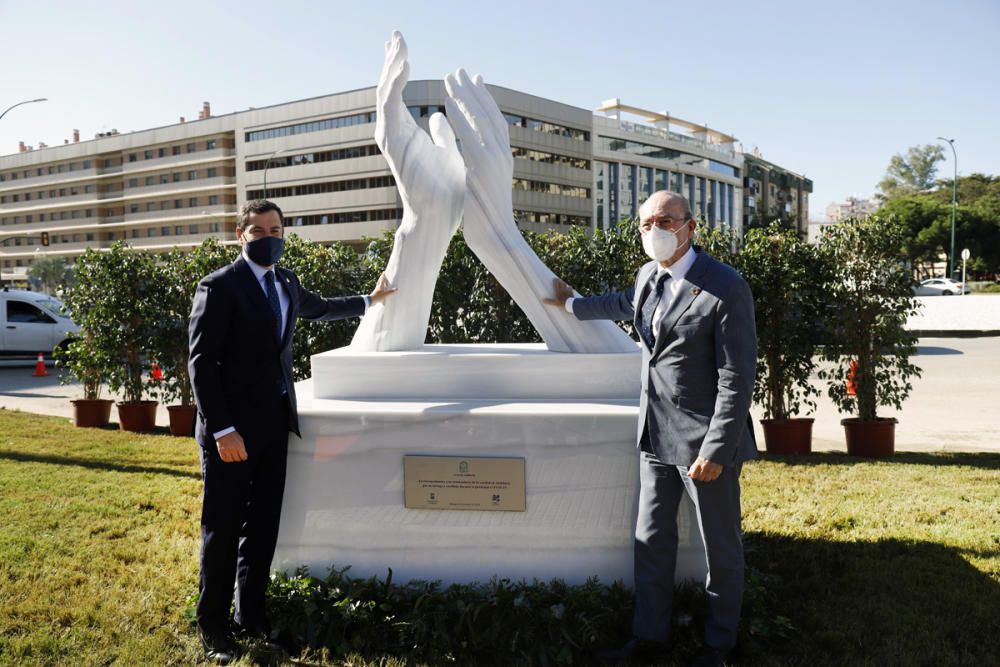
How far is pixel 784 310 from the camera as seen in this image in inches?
275

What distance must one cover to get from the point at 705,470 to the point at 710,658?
0.82 meters

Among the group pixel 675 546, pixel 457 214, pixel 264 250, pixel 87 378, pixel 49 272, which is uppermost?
pixel 49 272

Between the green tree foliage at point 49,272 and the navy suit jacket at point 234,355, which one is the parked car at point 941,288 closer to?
the navy suit jacket at point 234,355

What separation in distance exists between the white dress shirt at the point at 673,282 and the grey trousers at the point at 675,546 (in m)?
0.61

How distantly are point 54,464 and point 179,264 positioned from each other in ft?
8.04

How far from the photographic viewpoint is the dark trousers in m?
3.31

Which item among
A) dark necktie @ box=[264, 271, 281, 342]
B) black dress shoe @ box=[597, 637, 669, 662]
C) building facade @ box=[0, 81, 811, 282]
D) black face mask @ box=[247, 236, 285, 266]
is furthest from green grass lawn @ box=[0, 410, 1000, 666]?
building facade @ box=[0, 81, 811, 282]

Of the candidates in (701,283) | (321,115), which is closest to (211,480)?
(701,283)

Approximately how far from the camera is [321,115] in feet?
172

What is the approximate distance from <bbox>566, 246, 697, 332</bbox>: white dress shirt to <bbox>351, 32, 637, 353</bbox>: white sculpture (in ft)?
3.67

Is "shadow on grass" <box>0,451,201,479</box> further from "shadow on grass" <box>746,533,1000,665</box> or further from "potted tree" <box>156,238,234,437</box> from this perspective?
"shadow on grass" <box>746,533,1000,665</box>

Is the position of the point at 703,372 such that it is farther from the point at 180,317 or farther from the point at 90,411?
the point at 90,411

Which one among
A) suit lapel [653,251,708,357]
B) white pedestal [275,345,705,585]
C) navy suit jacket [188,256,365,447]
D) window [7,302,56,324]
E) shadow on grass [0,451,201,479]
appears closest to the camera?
suit lapel [653,251,708,357]

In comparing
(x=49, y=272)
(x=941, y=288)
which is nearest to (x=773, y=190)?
(x=941, y=288)
